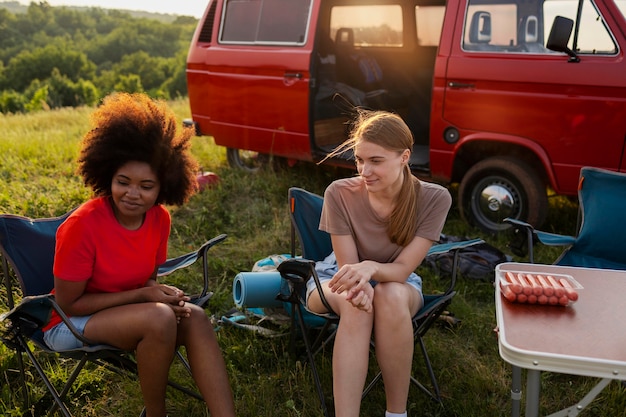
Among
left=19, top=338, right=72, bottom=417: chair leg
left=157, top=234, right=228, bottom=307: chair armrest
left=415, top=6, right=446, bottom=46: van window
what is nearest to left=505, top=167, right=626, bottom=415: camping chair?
left=157, top=234, right=228, bottom=307: chair armrest

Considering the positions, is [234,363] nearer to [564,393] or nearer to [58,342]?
[58,342]

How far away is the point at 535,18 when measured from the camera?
4363 millimetres

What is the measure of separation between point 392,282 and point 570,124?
7.54 ft

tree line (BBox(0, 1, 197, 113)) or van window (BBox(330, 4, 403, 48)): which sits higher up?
van window (BBox(330, 4, 403, 48))

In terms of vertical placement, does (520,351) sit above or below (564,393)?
above

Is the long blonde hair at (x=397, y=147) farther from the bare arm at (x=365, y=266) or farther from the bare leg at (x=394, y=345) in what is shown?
the bare leg at (x=394, y=345)

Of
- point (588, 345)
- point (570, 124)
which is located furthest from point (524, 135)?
point (588, 345)

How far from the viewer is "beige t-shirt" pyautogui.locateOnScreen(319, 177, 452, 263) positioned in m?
2.73

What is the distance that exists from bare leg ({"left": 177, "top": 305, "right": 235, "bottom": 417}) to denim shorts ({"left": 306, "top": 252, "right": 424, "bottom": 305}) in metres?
0.49

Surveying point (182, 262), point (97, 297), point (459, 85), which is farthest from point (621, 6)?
point (97, 297)

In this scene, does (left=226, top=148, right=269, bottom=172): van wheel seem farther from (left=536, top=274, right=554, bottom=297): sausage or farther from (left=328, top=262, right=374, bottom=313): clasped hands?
(left=536, top=274, right=554, bottom=297): sausage

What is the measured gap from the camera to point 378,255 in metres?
2.79

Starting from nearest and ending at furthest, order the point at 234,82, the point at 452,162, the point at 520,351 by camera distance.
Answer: the point at 520,351, the point at 452,162, the point at 234,82

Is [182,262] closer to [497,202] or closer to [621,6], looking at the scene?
[497,202]
